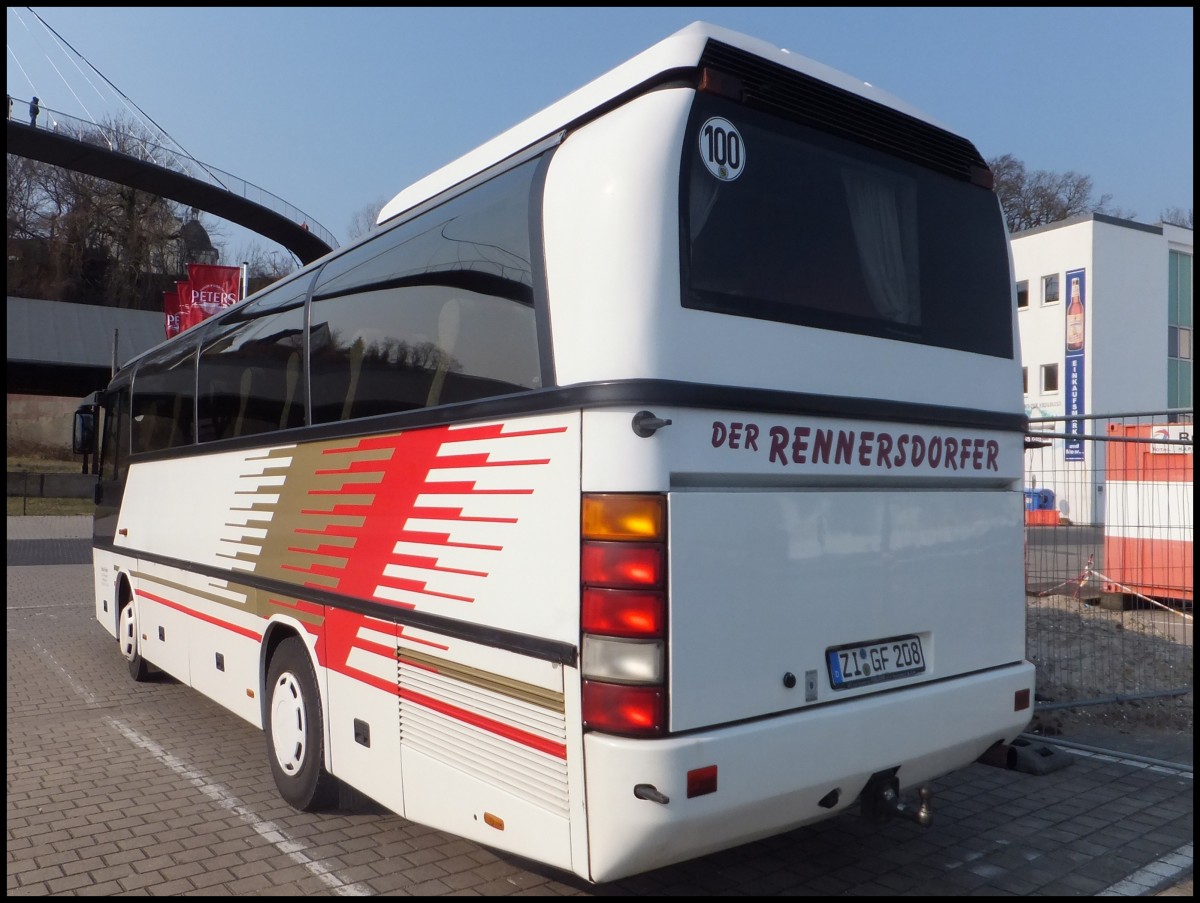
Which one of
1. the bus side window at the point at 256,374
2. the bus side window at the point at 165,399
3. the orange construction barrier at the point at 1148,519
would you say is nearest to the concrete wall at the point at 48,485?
the bus side window at the point at 165,399

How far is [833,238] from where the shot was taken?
4121 mm

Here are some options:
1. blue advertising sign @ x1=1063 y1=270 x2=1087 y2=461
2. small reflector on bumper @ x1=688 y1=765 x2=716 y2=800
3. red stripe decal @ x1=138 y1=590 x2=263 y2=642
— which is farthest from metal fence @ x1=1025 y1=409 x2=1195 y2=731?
blue advertising sign @ x1=1063 y1=270 x2=1087 y2=461

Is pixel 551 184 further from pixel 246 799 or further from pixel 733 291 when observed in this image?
pixel 246 799

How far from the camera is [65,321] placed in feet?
124

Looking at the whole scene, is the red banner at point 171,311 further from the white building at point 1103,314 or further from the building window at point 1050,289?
the building window at point 1050,289

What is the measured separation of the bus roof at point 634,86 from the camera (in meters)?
3.66

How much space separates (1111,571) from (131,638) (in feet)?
27.8

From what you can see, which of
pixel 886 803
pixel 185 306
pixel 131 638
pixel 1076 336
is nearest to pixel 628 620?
pixel 886 803

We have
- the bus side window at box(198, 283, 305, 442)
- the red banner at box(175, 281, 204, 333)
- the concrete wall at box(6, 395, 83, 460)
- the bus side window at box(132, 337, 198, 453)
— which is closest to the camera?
the bus side window at box(198, 283, 305, 442)

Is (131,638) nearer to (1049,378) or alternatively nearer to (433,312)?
(433,312)

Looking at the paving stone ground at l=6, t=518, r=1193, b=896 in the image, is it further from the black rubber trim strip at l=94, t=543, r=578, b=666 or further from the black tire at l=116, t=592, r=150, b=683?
the black tire at l=116, t=592, r=150, b=683

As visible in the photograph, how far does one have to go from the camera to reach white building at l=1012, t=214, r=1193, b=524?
126ft

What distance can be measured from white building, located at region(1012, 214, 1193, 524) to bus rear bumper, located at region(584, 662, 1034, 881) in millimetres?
37021

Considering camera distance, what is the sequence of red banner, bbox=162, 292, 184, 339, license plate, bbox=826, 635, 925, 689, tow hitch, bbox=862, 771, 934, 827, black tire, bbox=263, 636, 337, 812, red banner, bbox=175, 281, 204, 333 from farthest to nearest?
red banner, bbox=162, 292, 184, 339 → red banner, bbox=175, 281, 204, 333 → black tire, bbox=263, 636, 337, 812 → tow hitch, bbox=862, 771, 934, 827 → license plate, bbox=826, 635, 925, 689
